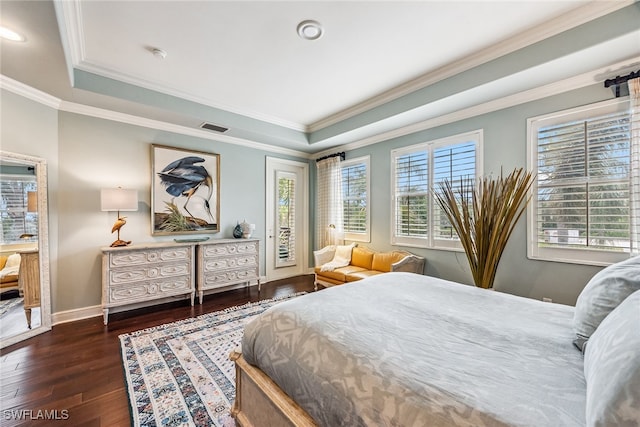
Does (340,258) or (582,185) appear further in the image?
(340,258)

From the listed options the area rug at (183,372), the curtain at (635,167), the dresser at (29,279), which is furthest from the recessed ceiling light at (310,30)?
the dresser at (29,279)

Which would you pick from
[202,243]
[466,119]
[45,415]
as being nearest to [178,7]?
[202,243]

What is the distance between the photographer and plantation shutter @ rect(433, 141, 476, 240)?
3244 millimetres

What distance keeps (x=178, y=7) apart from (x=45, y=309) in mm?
3237

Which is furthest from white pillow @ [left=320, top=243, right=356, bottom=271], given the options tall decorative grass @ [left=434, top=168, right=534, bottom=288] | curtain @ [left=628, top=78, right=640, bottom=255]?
curtain @ [left=628, top=78, right=640, bottom=255]

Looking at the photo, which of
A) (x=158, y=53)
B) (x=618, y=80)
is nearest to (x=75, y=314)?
(x=158, y=53)

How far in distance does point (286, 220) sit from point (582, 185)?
4081 mm

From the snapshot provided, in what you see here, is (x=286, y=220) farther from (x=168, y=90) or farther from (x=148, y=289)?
(x=168, y=90)

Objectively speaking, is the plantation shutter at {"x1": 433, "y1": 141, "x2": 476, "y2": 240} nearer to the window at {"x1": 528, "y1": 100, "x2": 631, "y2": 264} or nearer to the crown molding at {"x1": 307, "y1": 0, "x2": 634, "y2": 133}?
the window at {"x1": 528, "y1": 100, "x2": 631, "y2": 264}

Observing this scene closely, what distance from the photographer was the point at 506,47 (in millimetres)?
2385

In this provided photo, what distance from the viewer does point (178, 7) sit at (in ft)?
6.51

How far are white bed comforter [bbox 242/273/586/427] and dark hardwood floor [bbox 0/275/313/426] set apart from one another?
3.85 feet

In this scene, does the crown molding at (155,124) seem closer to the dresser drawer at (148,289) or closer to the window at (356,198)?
the window at (356,198)

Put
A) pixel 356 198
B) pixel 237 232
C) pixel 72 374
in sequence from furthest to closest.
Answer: pixel 356 198
pixel 237 232
pixel 72 374
